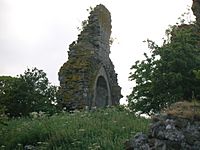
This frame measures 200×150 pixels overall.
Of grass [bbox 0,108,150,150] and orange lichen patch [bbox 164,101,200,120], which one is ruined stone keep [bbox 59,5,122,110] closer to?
grass [bbox 0,108,150,150]

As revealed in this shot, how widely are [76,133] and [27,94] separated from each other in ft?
33.1

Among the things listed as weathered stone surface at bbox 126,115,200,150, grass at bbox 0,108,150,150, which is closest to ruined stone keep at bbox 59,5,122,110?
grass at bbox 0,108,150,150

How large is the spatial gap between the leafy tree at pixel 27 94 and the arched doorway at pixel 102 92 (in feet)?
13.6

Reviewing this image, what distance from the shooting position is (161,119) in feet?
25.3

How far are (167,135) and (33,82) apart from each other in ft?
53.3

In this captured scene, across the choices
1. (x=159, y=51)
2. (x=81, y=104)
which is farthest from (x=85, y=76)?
(x=159, y=51)

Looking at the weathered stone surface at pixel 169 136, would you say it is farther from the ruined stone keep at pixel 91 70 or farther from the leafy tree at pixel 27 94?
the ruined stone keep at pixel 91 70

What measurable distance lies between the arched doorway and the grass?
40.0 ft

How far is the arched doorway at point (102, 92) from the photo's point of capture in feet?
88.4

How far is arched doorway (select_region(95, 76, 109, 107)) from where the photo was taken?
2695 cm

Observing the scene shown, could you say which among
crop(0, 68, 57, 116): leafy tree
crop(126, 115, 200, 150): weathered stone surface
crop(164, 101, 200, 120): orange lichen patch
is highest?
crop(0, 68, 57, 116): leafy tree

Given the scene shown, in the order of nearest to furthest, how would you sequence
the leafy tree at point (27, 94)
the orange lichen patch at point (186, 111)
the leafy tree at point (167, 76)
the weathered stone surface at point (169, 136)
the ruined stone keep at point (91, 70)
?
the weathered stone surface at point (169, 136), the orange lichen patch at point (186, 111), the leafy tree at point (167, 76), the leafy tree at point (27, 94), the ruined stone keep at point (91, 70)

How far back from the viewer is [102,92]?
27.5 meters

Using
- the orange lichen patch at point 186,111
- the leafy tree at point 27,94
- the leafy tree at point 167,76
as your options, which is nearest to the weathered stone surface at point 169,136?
the orange lichen patch at point 186,111
